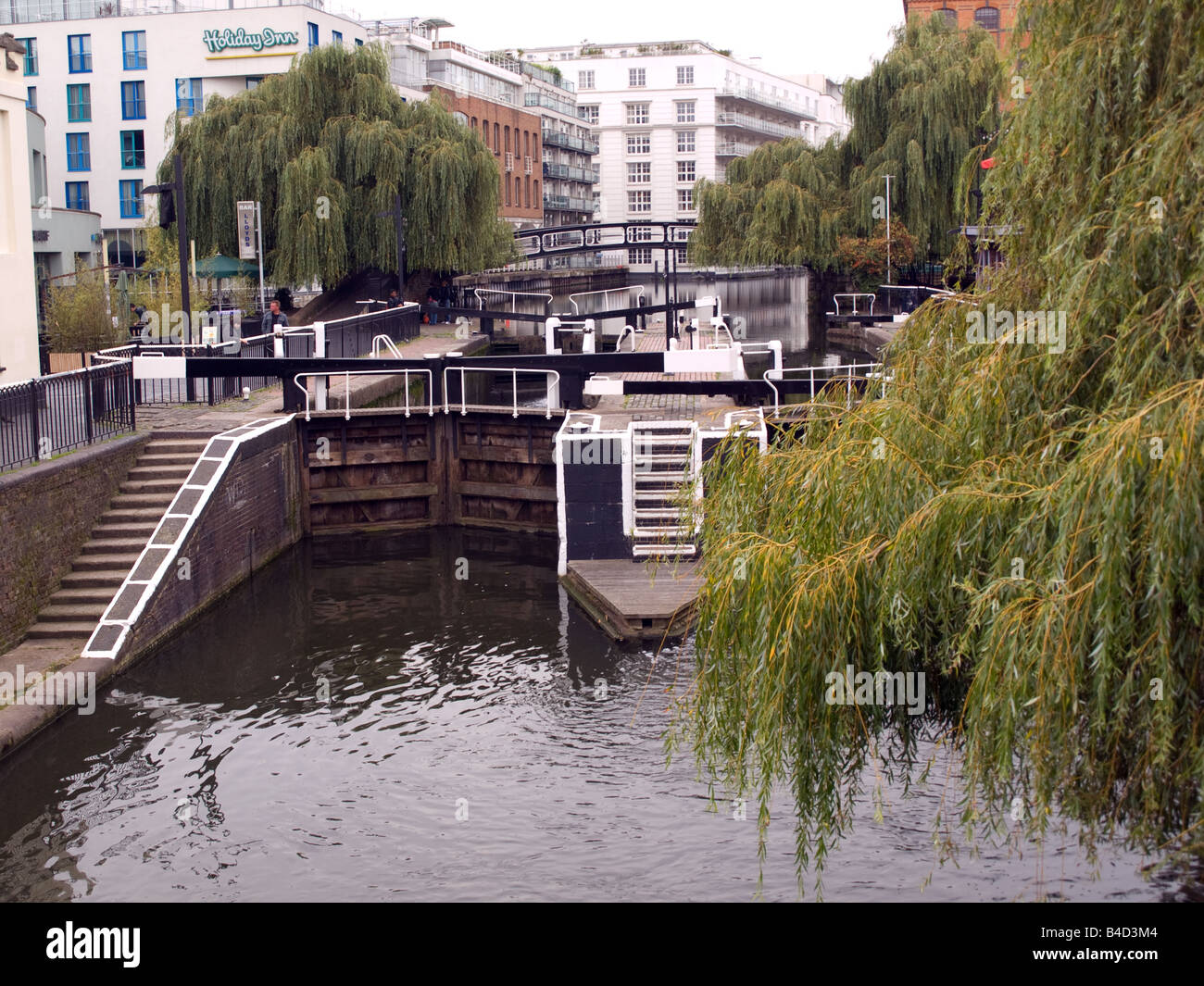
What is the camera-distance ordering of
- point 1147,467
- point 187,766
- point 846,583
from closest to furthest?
point 1147,467
point 846,583
point 187,766

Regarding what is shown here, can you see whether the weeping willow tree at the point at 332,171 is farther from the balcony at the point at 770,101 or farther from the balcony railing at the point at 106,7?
the balcony at the point at 770,101

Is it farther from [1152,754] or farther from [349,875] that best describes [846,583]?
[349,875]

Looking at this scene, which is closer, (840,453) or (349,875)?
(840,453)

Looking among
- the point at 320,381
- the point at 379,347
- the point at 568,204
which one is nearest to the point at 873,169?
the point at 379,347

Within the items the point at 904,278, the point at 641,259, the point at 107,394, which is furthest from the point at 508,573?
the point at 641,259

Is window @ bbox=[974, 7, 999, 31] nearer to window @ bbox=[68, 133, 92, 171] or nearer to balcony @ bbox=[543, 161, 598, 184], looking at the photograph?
balcony @ bbox=[543, 161, 598, 184]

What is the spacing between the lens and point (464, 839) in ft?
38.5

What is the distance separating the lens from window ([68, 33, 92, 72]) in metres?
58.0

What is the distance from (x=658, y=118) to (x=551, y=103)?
1466cm

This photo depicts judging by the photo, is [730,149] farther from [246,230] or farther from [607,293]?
[246,230]

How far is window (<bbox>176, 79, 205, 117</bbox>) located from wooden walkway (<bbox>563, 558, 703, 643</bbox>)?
43.4 m

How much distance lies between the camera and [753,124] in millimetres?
100000
